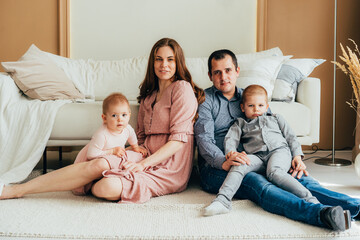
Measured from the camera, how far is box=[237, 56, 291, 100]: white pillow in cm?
254

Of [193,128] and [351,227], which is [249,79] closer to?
[193,128]

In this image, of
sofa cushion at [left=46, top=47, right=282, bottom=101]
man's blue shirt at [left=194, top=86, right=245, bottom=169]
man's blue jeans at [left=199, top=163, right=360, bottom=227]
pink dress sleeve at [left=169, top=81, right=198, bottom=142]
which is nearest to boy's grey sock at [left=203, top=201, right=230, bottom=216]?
man's blue jeans at [left=199, top=163, right=360, bottom=227]

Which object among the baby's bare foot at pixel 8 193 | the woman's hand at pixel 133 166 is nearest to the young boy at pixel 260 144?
the woman's hand at pixel 133 166

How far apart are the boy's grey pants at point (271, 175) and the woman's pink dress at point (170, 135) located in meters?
0.31

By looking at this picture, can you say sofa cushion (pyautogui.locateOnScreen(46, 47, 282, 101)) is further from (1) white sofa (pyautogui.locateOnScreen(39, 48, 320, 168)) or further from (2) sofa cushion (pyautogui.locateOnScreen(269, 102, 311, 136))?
A: (2) sofa cushion (pyautogui.locateOnScreen(269, 102, 311, 136))

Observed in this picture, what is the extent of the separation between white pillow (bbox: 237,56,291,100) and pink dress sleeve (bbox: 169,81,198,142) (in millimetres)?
784

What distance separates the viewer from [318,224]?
1.35m

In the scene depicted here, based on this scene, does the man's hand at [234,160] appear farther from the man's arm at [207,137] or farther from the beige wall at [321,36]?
the beige wall at [321,36]

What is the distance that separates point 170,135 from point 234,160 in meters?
0.36

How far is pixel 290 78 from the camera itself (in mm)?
2584

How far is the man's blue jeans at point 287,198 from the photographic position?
1.38 m

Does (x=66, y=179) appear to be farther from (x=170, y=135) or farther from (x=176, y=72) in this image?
(x=176, y=72)

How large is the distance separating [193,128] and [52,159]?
60.0 inches

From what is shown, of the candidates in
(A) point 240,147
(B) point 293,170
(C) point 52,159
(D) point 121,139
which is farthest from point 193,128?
(C) point 52,159
